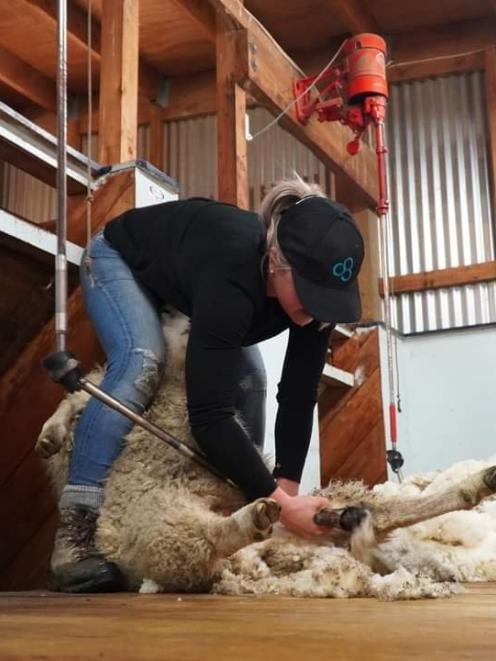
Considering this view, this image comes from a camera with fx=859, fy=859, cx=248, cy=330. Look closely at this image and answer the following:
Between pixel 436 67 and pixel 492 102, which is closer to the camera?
pixel 492 102

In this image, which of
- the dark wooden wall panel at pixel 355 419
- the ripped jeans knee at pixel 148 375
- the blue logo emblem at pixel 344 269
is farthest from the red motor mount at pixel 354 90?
the blue logo emblem at pixel 344 269

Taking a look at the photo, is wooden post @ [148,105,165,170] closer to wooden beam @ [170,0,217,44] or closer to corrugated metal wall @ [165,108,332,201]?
corrugated metal wall @ [165,108,332,201]

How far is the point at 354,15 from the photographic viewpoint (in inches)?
203

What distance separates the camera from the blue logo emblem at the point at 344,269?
1733 mm

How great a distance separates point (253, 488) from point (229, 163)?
169 centimetres

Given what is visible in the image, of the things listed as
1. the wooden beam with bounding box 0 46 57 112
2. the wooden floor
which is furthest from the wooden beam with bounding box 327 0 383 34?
the wooden floor

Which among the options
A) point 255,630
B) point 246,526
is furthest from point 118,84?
point 255,630

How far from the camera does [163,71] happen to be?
A: 605cm

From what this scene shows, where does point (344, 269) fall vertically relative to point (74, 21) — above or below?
below

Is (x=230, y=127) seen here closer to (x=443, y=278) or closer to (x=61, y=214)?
(x=61, y=214)

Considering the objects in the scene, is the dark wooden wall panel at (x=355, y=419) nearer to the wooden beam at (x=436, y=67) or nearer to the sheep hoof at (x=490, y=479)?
the wooden beam at (x=436, y=67)

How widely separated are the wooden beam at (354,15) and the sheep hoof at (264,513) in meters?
4.08

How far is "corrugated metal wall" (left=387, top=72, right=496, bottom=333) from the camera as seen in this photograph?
521 cm

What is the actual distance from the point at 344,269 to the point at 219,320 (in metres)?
0.28
